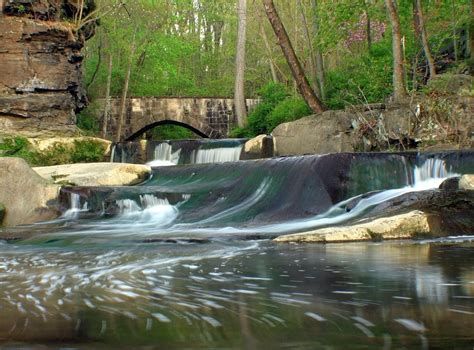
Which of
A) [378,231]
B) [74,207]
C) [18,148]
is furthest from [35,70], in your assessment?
[378,231]

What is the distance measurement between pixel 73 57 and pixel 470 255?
17236 mm

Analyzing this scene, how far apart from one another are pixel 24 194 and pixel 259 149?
7243 millimetres

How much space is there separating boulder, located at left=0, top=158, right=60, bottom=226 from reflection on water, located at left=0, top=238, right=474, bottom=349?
6086 mm

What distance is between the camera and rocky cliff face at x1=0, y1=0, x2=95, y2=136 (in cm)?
1980

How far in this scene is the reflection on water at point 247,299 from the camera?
2.86m

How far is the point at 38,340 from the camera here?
9.37 ft

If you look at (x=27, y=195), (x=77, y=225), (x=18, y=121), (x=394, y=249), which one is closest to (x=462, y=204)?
(x=394, y=249)

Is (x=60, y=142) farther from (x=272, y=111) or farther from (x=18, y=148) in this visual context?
(x=272, y=111)

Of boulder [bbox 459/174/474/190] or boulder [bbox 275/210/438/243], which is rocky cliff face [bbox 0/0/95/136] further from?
boulder [bbox 275/210/438/243]

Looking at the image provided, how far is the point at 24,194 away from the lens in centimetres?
1305

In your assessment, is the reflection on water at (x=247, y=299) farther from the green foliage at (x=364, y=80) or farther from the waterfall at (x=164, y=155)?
the waterfall at (x=164, y=155)

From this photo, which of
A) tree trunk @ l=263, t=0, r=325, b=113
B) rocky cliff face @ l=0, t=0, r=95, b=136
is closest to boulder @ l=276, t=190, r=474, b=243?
tree trunk @ l=263, t=0, r=325, b=113

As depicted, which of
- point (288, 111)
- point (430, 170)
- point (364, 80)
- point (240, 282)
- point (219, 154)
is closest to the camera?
point (240, 282)

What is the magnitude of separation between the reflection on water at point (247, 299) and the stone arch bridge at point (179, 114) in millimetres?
23720
